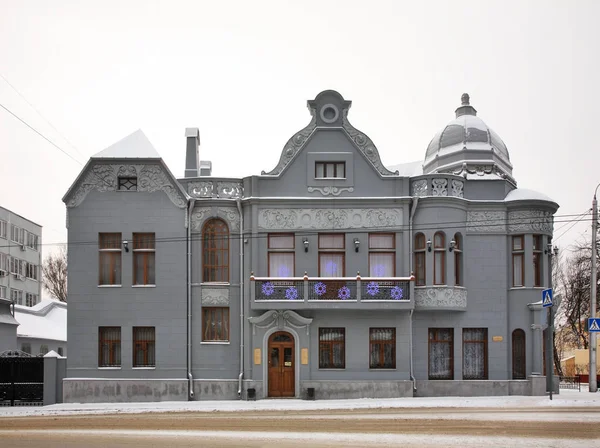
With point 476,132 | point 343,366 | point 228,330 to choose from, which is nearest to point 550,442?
point 343,366

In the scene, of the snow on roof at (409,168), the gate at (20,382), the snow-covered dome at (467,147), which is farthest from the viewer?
the snow on roof at (409,168)

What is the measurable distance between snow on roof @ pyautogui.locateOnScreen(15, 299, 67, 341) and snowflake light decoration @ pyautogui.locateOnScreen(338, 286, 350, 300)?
1015 inches

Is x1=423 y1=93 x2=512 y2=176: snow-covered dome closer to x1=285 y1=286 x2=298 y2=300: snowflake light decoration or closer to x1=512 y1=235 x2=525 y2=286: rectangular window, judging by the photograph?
x1=512 y1=235 x2=525 y2=286: rectangular window

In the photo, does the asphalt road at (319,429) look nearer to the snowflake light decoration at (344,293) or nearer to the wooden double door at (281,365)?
the wooden double door at (281,365)

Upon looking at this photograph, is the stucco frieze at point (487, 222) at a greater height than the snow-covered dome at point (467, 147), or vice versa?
the snow-covered dome at point (467, 147)

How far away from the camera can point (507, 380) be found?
3272 cm

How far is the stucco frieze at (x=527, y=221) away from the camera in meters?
33.4

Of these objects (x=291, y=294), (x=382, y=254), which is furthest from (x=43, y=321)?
(x=382, y=254)

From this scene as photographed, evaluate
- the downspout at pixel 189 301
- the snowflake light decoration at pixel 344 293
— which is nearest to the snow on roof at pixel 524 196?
the snowflake light decoration at pixel 344 293

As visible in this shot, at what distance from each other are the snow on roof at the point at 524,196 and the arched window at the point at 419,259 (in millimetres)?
4198

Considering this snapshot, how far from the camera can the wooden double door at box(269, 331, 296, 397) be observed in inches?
1264

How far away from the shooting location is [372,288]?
31.6 metres

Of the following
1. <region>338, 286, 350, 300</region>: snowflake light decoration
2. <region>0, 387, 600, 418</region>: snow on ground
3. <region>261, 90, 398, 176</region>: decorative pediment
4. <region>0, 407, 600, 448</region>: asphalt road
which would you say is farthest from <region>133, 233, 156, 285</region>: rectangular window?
<region>338, 286, 350, 300</region>: snowflake light decoration

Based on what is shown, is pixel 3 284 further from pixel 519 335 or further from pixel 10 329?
pixel 519 335
